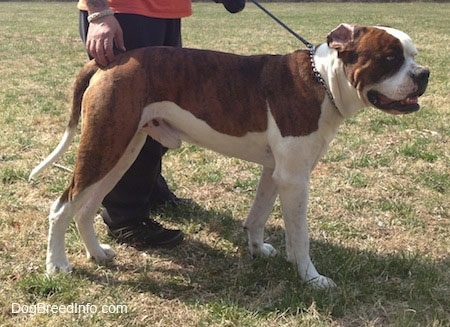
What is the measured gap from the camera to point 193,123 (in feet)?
10.9

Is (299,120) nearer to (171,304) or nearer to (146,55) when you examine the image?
(146,55)

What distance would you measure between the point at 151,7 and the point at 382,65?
146 centimetres

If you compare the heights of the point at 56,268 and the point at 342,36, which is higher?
the point at 342,36

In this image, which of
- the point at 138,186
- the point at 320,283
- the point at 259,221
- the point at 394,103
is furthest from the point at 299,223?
the point at 138,186

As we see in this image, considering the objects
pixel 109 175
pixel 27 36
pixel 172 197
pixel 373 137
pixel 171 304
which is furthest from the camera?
pixel 27 36

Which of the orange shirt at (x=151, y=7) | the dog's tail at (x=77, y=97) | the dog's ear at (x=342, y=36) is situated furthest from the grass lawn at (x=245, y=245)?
the orange shirt at (x=151, y=7)

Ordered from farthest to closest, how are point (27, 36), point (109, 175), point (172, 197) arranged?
point (27, 36) < point (172, 197) < point (109, 175)

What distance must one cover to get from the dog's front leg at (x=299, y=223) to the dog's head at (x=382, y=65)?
58 centimetres

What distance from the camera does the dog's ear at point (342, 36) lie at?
3.02 meters

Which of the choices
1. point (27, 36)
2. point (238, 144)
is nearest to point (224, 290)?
point (238, 144)

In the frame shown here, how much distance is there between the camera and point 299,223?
3303mm

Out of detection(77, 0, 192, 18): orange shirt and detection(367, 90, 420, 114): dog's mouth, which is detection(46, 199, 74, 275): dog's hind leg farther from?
detection(367, 90, 420, 114): dog's mouth

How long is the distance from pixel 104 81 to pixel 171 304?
1.25m

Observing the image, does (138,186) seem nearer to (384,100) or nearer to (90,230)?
(90,230)
